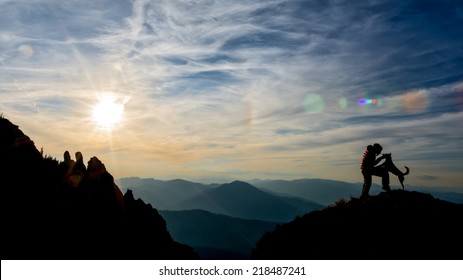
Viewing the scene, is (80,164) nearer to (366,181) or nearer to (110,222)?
(110,222)

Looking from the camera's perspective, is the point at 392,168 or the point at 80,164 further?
the point at 80,164

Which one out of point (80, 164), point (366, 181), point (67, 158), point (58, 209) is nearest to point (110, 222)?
point (58, 209)

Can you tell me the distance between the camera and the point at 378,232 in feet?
62.4

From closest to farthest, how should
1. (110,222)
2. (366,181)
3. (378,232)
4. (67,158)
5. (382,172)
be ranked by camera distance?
1. (378,232)
2. (382,172)
3. (366,181)
4. (110,222)
5. (67,158)

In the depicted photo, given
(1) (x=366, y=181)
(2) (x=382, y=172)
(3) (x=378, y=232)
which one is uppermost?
(2) (x=382, y=172)

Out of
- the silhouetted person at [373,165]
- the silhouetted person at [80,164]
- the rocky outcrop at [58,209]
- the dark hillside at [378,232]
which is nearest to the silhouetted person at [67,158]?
the rocky outcrop at [58,209]

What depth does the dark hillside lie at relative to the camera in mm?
17375

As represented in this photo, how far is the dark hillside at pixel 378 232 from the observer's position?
1738 cm

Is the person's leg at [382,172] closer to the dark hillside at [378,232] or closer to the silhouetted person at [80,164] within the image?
the dark hillside at [378,232]

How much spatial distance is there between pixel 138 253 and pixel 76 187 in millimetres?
7292

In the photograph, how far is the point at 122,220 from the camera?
27547mm

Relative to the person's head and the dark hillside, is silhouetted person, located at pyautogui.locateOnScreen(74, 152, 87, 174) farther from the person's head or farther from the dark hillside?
the person's head

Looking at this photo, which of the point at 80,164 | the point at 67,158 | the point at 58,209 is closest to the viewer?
the point at 58,209

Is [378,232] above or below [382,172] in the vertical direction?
below
